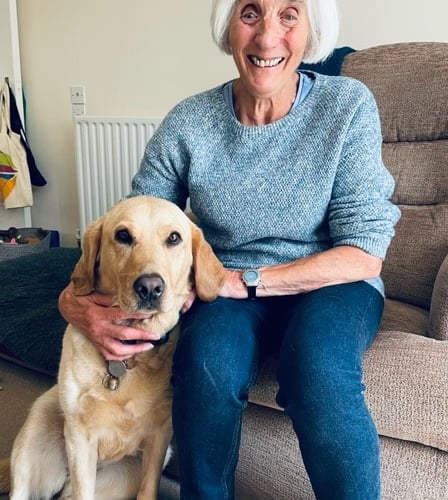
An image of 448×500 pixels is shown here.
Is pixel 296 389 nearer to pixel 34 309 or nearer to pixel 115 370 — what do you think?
pixel 115 370

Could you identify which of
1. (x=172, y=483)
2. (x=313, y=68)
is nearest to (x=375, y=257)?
(x=172, y=483)

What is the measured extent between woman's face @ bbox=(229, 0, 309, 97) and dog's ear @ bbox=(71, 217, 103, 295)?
474 millimetres

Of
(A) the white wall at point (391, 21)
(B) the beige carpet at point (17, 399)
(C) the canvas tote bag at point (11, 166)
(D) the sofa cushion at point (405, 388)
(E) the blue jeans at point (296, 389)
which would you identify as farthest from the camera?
(C) the canvas tote bag at point (11, 166)

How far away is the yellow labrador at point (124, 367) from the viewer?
1081 millimetres

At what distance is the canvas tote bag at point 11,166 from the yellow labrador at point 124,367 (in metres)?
2.22

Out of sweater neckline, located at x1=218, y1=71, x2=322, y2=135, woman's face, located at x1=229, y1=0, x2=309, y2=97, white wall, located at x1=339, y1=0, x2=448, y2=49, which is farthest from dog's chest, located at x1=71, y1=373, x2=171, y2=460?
white wall, located at x1=339, y1=0, x2=448, y2=49

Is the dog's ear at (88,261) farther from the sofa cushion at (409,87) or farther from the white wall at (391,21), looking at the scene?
the white wall at (391,21)

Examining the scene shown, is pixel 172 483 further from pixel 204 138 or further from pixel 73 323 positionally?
pixel 204 138

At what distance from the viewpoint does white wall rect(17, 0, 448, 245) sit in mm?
2152

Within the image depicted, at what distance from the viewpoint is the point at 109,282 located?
112 centimetres

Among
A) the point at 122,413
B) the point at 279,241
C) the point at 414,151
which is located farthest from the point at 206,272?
the point at 414,151

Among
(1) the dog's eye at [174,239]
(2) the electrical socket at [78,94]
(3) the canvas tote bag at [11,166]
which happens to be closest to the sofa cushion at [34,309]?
(3) the canvas tote bag at [11,166]

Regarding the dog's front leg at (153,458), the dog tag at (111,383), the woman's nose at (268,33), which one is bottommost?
the dog's front leg at (153,458)

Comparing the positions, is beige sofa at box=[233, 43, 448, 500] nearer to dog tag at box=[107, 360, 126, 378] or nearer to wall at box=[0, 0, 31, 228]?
dog tag at box=[107, 360, 126, 378]
